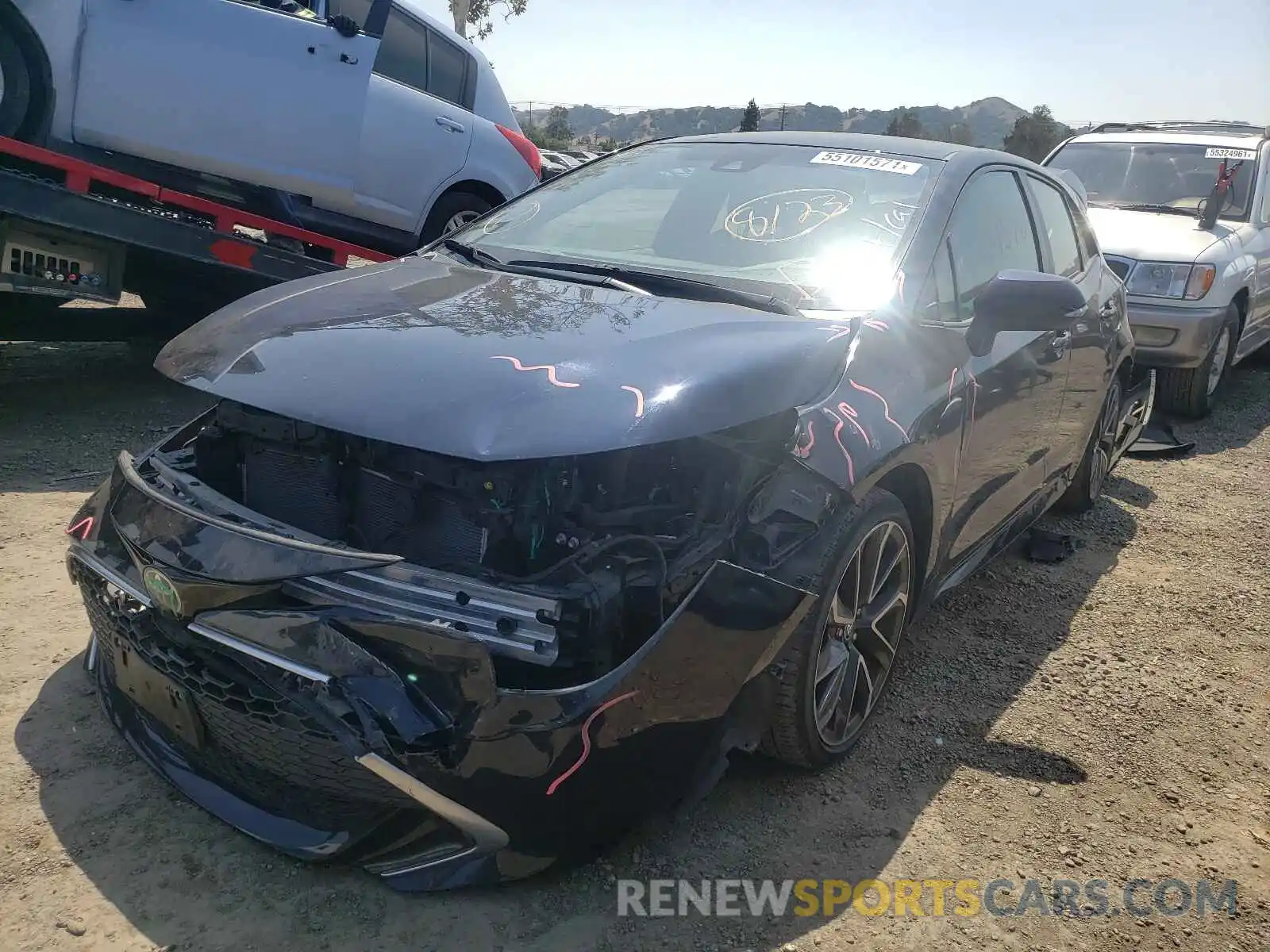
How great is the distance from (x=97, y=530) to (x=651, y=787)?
1.46m

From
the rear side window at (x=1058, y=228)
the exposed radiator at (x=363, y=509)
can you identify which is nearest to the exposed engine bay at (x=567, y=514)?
the exposed radiator at (x=363, y=509)

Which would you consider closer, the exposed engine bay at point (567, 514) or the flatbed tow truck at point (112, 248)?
the exposed engine bay at point (567, 514)

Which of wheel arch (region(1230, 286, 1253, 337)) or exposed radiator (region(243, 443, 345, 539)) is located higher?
wheel arch (region(1230, 286, 1253, 337))

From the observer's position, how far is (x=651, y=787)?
7.00 ft

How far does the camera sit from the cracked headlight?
261 inches

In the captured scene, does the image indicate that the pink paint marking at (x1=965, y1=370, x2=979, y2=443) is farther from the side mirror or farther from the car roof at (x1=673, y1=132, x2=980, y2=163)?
the car roof at (x1=673, y1=132, x2=980, y2=163)

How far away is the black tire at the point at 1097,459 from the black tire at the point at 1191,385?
2206 mm

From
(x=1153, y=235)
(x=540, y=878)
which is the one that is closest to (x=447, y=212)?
(x=1153, y=235)

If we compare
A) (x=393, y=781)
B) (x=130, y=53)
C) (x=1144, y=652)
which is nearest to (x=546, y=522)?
(x=393, y=781)

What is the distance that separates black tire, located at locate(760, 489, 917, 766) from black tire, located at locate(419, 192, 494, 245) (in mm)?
4499

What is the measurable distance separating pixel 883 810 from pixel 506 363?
1.55 meters

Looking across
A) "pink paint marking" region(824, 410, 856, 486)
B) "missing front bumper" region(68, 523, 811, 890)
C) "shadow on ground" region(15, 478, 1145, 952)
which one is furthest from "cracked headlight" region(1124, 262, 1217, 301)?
"missing front bumper" region(68, 523, 811, 890)

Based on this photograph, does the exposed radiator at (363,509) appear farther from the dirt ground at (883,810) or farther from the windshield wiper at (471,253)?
the windshield wiper at (471,253)

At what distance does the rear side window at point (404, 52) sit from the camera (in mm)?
5938
